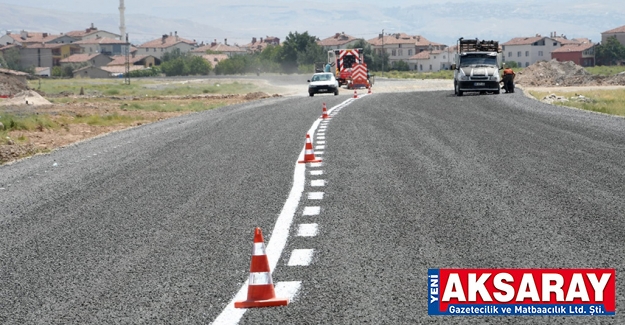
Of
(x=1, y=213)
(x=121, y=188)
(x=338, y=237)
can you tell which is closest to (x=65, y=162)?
(x=121, y=188)

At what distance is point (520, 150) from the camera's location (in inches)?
636

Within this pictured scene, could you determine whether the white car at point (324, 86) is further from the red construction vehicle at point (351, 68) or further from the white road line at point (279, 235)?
the white road line at point (279, 235)

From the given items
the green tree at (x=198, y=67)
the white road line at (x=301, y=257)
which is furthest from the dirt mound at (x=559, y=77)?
the green tree at (x=198, y=67)

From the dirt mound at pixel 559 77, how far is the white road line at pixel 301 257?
221ft

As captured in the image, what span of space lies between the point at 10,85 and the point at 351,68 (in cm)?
2452

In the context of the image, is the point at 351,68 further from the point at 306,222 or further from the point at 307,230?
the point at 307,230

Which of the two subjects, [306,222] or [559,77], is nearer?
[306,222]

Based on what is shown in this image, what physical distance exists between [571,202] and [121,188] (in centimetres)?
618

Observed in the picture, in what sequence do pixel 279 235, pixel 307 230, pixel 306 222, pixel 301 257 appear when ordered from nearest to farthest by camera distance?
pixel 301 257 < pixel 279 235 < pixel 307 230 < pixel 306 222

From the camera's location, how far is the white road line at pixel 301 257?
7.47 meters

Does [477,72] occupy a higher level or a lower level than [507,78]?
higher

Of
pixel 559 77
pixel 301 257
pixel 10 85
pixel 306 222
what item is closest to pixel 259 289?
pixel 301 257

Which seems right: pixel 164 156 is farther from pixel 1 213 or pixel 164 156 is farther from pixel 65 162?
A: pixel 1 213

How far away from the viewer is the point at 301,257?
7.69 meters
